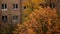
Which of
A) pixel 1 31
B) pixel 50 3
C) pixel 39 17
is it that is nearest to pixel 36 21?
pixel 39 17

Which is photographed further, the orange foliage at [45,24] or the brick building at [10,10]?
the brick building at [10,10]

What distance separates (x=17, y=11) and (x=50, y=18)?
58.2 ft

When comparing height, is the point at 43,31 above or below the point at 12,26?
above

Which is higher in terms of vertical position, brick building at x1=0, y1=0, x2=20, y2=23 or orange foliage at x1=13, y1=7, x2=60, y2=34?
orange foliage at x1=13, y1=7, x2=60, y2=34

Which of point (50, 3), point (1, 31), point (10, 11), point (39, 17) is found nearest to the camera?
point (39, 17)

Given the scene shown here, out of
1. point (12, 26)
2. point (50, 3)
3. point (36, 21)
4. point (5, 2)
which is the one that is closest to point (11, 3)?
point (5, 2)

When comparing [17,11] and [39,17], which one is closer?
[39,17]

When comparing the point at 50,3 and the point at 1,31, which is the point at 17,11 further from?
the point at 50,3

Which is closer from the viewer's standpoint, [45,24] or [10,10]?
[45,24]

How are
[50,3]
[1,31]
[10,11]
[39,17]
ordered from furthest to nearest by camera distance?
[10,11]
[1,31]
[50,3]
[39,17]

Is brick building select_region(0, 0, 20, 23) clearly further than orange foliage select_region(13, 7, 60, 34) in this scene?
Yes

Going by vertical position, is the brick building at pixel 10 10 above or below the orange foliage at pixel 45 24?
below

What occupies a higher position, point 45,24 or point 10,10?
point 45,24

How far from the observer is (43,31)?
21.2 m
